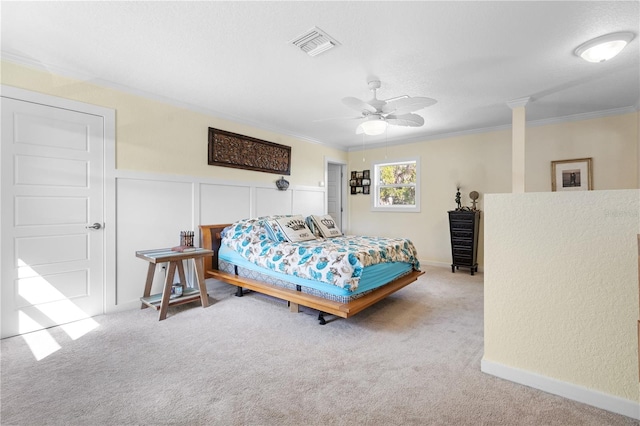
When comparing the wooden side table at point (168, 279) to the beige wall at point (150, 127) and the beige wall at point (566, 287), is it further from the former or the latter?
the beige wall at point (566, 287)

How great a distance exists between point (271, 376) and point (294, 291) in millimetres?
1100

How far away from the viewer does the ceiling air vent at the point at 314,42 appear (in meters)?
2.20

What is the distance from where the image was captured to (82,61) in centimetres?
265

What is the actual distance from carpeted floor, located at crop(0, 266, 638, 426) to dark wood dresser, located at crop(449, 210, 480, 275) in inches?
76.6

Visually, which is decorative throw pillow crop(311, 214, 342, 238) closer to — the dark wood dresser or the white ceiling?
the white ceiling

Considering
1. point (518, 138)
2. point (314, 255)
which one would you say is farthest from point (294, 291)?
point (518, 138)

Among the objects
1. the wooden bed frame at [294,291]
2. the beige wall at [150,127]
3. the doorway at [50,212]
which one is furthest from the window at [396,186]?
the doorway at [50,212]

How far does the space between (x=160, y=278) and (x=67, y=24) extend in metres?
2.51

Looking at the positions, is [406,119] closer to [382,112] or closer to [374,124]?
[382,112]

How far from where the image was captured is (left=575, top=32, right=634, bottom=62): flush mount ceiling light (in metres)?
2.19

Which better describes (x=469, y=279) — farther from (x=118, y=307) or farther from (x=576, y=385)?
(x=118, y=307)

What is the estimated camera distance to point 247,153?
4453 millimetres

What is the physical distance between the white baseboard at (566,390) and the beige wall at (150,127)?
146 inches

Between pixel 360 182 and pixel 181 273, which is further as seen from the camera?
pixel 360 182
